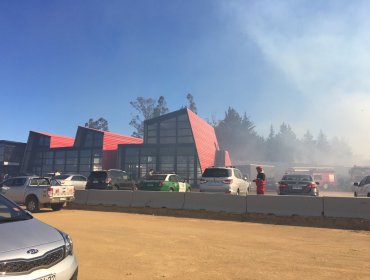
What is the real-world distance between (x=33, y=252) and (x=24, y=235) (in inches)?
18.6

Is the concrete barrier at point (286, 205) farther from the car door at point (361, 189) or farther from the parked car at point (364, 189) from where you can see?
the car door at point (361, 189)

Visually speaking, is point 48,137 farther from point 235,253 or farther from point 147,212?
point 235,253

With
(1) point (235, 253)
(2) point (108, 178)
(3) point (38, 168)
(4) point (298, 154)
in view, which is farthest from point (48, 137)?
(4) point (298, 154)

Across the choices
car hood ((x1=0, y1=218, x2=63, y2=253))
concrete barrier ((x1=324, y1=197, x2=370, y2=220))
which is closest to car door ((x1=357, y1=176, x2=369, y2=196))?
concrete barrier ((x1=324, y1=197, x2=370, y2=220))

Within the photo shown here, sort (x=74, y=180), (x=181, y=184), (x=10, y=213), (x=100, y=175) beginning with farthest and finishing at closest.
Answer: (x=74, y=180) < (x=100, y=175) < (x=181, y=184) < (x=10, y=213)

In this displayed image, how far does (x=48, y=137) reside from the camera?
47656 millimetres

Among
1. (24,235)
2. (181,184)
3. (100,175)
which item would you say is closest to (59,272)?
(24,235)

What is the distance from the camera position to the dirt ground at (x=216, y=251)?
6.95 m

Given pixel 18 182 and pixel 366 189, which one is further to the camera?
pixel 18 182

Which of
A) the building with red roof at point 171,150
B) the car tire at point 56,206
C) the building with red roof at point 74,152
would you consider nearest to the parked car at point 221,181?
the car tire at point 56,206

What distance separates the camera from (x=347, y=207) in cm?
1364

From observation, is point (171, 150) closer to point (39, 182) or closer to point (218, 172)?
point (218, 172)

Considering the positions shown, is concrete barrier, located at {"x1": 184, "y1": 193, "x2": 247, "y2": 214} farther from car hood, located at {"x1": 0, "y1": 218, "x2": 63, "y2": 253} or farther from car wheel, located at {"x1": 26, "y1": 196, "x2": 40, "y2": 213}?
car hood, located at {"x1": 0, "y1": 218, "x2": 63, "y2": 253}

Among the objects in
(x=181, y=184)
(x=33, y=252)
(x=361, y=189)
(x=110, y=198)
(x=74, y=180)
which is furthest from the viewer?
(x=74, y=180)
